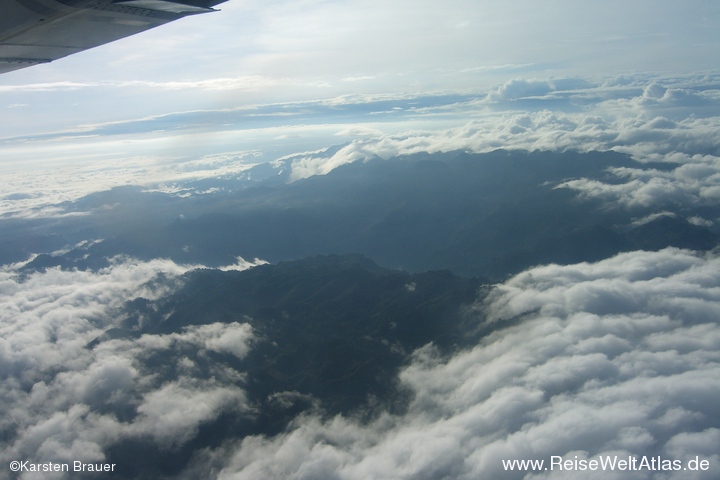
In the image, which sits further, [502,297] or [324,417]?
[502,297]

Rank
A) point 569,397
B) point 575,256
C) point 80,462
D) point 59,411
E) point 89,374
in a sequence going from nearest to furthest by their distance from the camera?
1. point 569,397
2. point 80,462
3. point 59,411
4. point 89,374
5. point 575,256

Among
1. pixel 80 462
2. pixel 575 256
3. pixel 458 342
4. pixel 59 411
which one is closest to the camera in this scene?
pixel 80 462

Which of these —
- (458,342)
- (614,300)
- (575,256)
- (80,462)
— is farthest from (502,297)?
(80,462)

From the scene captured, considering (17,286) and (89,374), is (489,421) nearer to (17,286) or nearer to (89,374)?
(89,374)

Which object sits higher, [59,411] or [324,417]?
[59,411]

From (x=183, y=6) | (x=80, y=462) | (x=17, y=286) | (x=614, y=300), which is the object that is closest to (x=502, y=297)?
(x=614, y=300)

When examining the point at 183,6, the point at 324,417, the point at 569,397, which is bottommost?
the point at 324,417
